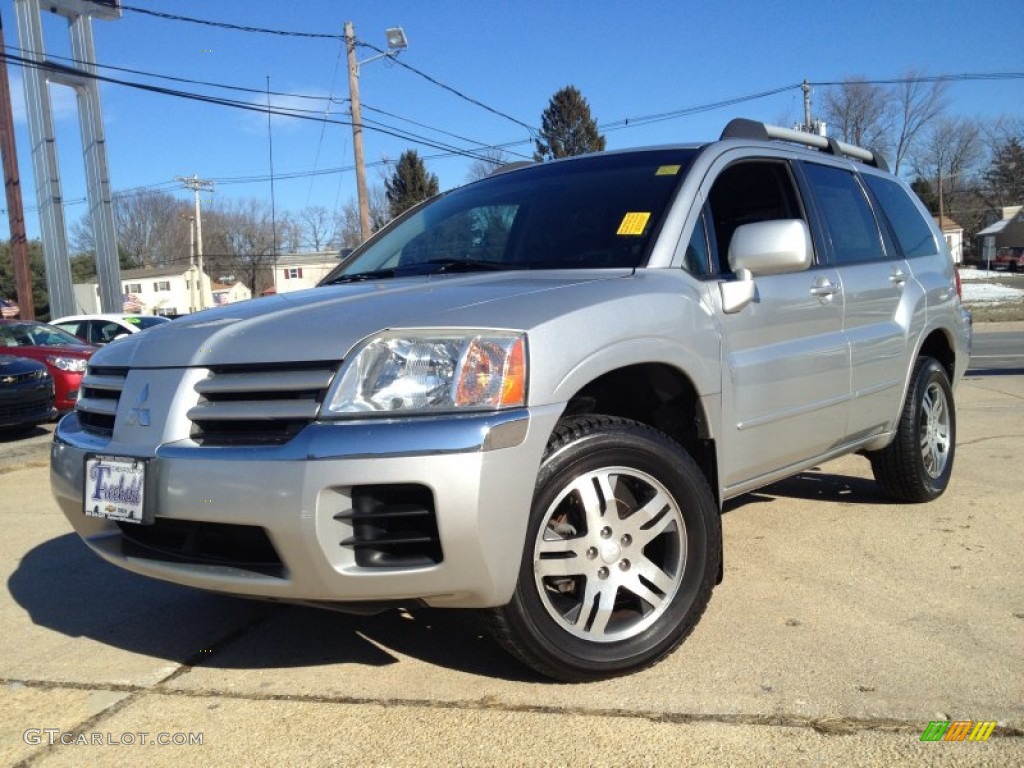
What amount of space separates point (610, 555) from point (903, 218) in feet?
10.5

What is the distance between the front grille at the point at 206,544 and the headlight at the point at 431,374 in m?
0.47

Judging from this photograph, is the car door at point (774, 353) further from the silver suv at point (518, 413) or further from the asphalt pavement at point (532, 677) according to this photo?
the asphalt pavement at point (532, 677)

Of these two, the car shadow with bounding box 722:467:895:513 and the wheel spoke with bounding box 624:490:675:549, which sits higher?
the wheel spoke with bounding box 624:490:675:549

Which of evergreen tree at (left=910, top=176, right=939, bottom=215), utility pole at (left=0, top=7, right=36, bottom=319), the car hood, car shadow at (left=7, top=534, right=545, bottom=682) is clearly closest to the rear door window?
the car hood

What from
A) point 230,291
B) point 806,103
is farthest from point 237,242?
point 806,103

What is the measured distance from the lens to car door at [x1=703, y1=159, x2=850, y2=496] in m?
3.33

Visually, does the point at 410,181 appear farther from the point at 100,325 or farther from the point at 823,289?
the point at 823,289

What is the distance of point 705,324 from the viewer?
317cm

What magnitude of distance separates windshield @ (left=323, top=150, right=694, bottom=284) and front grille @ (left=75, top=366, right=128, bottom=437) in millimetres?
1153

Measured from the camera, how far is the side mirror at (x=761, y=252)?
326cm

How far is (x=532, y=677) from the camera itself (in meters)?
Result: 2.80

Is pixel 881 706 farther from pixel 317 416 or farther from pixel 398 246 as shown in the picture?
pixel 398 246

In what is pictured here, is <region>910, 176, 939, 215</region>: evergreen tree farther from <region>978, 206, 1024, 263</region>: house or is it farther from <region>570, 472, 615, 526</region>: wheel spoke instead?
<region>570, 472, 615, 526</region>: wheel spoke

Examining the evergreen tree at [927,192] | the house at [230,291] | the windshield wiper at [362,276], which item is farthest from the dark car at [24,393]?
the house at [230,291]
